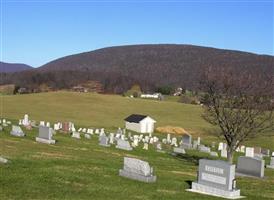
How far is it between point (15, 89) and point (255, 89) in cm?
9124

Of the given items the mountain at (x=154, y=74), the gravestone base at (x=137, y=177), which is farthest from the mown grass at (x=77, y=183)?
the mountain at (x=154, y=74)

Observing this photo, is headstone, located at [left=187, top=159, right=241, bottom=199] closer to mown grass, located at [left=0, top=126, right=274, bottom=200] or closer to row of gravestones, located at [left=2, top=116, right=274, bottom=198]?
row of gravestones, located at [left=2, top=116, right=274, bottom=198]

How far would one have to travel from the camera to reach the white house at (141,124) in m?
52.9

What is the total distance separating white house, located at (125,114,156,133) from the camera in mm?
52906

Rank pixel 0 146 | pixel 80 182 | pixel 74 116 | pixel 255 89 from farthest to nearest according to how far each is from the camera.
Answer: pixel 74 116 < pixel 255 89 < pixel 0 146 < pixel 80 182

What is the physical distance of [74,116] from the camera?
221ft

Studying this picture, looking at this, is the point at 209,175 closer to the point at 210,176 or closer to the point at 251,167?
the point at 210,176

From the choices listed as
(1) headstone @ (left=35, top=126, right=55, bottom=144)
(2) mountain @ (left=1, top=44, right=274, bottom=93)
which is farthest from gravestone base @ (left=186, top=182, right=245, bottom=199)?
(2) mountain @ (left=1, top=44, right=274, bottom=93)

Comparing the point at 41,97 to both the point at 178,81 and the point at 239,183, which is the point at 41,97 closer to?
the point at 239,183

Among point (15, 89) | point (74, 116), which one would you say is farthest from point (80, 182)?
point (15, 89)

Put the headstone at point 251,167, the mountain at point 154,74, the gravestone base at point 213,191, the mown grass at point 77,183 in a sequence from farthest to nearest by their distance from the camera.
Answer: the mountain at point 154,74 → the headstone at point 251,167 → the gravestone base at point 213,191 → the mown grass at point 77,183

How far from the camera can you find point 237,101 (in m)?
30.8

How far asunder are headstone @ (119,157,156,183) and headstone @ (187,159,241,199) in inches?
58.6

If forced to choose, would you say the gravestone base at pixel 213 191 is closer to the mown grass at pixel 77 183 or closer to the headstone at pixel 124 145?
the mown grass at pixel 77 183
